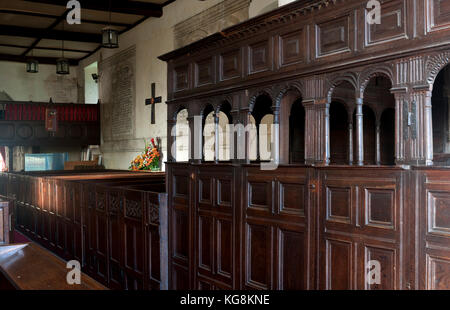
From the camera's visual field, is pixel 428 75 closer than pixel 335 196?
Yes

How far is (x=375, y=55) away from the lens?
295 cm

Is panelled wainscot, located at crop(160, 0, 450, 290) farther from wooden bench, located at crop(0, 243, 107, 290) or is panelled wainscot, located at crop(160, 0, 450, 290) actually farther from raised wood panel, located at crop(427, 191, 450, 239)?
wooden bench, located at crop(0, 243, 107, 290)

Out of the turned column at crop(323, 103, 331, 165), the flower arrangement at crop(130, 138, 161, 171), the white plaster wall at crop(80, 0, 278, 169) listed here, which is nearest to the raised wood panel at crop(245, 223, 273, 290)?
the turned column at crop(323, 103, 331, 165)

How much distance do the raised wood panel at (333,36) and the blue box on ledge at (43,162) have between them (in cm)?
1440

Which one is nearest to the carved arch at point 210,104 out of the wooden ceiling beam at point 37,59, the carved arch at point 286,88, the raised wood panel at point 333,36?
the carved arch at point 286,88

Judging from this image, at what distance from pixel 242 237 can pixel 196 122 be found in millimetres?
1299

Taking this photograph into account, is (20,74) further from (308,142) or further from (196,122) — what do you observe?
(308,142)

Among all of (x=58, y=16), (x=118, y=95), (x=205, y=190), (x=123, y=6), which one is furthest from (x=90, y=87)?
(x=205, y=190)

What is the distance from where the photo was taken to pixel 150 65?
12172mm

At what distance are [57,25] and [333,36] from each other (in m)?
12.0

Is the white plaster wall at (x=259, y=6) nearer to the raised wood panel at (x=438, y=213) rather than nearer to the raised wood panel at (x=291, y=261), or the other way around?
the raised wood panel at (x=291, y=261)

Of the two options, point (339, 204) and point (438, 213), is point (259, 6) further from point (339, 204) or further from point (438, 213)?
point (438, 213)

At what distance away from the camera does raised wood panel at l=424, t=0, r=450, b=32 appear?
2574 millimetres
